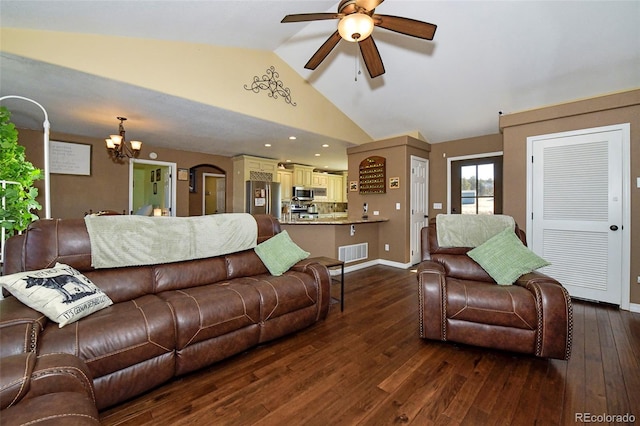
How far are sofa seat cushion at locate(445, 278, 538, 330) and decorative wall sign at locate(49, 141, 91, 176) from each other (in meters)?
6.20

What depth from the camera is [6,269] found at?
5.69 feet

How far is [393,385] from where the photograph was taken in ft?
5.76

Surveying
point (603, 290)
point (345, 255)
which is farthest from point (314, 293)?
point (603, 290)

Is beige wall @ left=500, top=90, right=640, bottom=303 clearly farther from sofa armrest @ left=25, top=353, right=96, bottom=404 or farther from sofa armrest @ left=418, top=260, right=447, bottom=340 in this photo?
sofa armrest @ left=25, top=353, right=96, bottom=404

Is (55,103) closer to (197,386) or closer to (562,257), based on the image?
(197,386)

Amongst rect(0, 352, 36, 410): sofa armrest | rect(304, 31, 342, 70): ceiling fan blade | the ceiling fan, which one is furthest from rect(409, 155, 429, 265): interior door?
rect(0, 352, 36, 410): sofa armrest

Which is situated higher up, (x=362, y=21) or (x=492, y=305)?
(x=362, y=21)

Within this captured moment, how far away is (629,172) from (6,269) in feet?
18.8

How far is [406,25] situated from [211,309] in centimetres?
258

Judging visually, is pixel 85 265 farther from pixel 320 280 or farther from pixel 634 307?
pixel 634 307

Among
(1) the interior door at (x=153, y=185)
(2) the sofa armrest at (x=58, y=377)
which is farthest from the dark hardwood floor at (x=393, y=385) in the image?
(1) the interior door at (x=153, y=185)

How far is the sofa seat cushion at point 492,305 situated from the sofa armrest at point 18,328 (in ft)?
8.51

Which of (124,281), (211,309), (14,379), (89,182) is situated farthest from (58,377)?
(89,182)

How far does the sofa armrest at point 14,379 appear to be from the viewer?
94 centimetres
